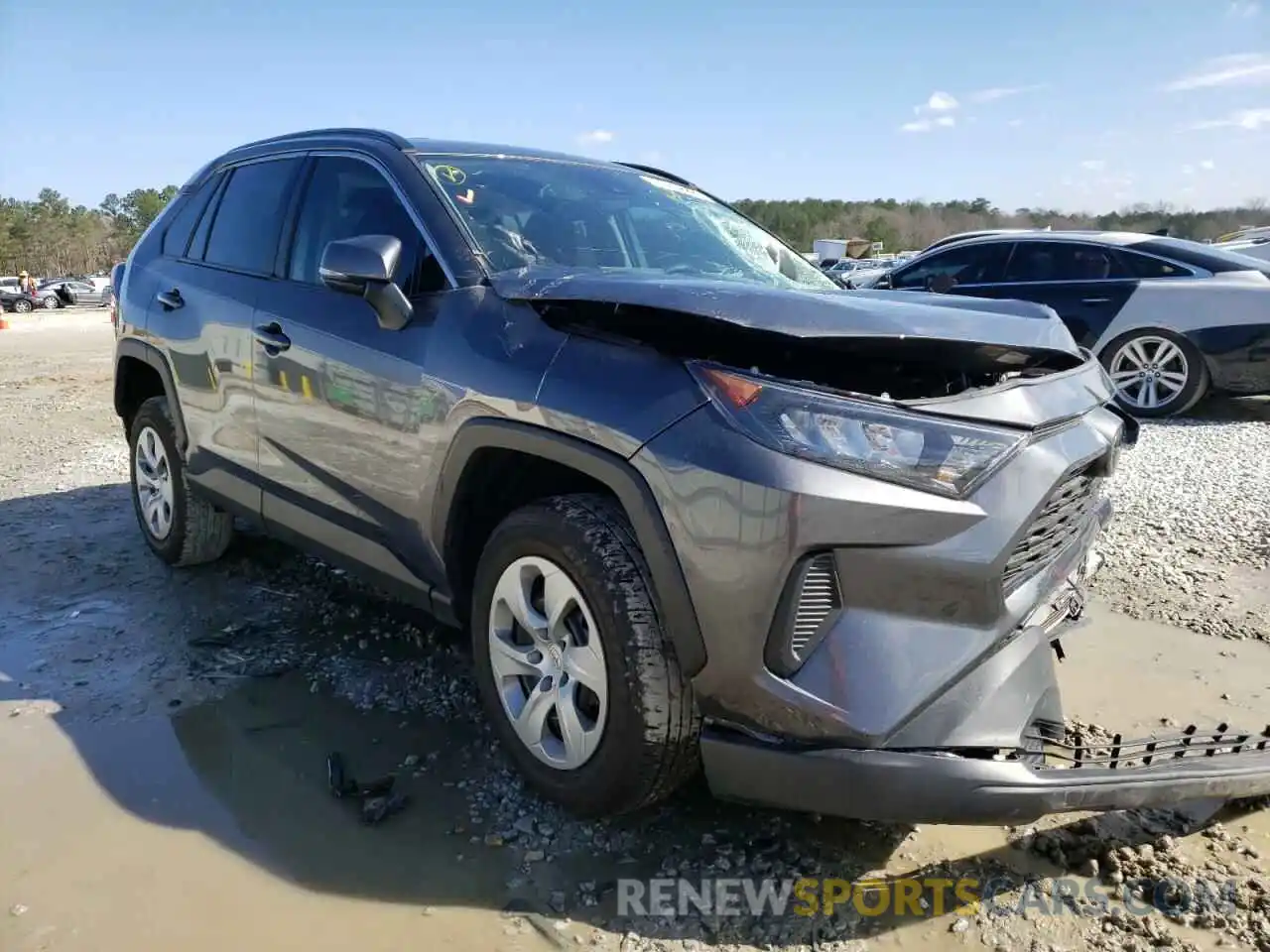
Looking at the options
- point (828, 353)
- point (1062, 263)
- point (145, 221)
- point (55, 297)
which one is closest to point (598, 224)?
point (828, 353)

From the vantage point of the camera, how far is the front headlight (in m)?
2.03

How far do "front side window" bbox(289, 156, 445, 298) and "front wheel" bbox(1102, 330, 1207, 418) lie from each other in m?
6.46

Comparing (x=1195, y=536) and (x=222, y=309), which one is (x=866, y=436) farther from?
(x=1195, y=536)

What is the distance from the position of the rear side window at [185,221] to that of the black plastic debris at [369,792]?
2.72m

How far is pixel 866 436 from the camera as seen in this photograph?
80.8 inches

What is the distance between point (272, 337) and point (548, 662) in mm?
1736

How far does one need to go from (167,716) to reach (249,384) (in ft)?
4.04

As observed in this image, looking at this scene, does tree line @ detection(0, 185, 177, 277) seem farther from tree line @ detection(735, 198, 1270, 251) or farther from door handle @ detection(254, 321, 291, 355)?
door handle @ detection(254, 321, 291, 355)

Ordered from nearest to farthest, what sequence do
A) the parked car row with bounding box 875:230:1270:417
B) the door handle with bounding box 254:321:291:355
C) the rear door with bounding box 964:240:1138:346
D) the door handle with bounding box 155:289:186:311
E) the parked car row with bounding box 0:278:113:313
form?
1. the door handle with bounding box 254:321:291:355
2. the door handle with bounding box 155:289:186:311
3. the parked car row with bounding box 875:230:1270:417
4. the rear door with bounding box 964:240:1138:346
5. the parked car row with bounding box 0:278:113:313

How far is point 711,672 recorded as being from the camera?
2.12 m

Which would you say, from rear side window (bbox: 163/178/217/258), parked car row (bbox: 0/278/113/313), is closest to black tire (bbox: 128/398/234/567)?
rear side window (bbox: 163/178/217/258)

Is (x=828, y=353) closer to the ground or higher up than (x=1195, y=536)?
higher up

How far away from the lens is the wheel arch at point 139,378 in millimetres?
4277

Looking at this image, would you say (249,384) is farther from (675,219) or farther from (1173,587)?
(1173,587)
